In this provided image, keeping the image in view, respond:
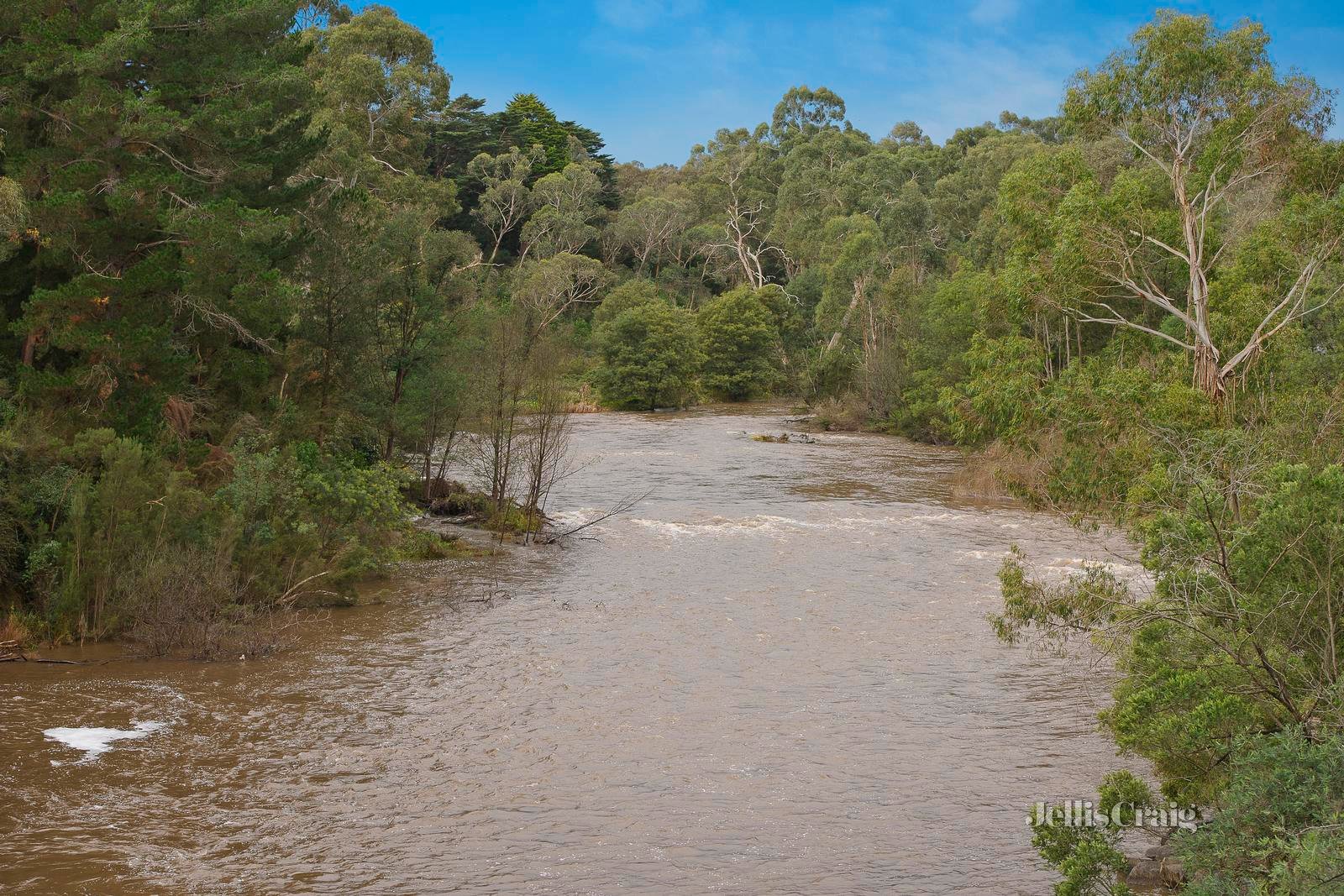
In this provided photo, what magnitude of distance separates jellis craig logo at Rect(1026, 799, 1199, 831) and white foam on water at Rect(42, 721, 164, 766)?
351 inches

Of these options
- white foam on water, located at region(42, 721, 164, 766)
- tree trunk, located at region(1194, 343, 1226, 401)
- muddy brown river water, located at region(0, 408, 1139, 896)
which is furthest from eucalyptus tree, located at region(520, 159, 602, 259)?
white foam on water, located at region(42, 721, 164, 766)

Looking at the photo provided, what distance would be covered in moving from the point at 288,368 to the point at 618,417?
36614mm

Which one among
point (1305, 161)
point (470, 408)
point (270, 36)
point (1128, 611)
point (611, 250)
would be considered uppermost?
point (611, 250)

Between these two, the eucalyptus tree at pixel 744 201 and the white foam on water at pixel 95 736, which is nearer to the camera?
the white foam on water at pixel 95 736

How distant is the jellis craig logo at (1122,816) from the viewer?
26.6 feet

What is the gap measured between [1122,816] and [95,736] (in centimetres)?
991

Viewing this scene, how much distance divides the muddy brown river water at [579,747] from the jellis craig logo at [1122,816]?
652 mm

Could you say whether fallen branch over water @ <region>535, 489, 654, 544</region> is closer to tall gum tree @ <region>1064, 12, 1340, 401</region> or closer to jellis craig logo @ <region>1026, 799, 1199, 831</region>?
tall gum tree @ <region>1064, 12, 1340, 401</region>

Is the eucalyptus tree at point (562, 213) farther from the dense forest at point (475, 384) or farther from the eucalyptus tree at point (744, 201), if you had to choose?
the dense forest at point (475, 384)

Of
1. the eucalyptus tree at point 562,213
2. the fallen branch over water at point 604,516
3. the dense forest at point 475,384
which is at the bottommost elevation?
the fallen branch over water at point 604,516

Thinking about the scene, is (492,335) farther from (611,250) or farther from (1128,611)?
(611,250)

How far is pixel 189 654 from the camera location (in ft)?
49.7

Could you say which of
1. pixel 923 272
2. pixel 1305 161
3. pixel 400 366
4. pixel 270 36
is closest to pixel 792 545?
pixel 400 366

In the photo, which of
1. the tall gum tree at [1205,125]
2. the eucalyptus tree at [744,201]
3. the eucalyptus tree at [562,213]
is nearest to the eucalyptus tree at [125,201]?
the tall gum tree at [1205,125]
